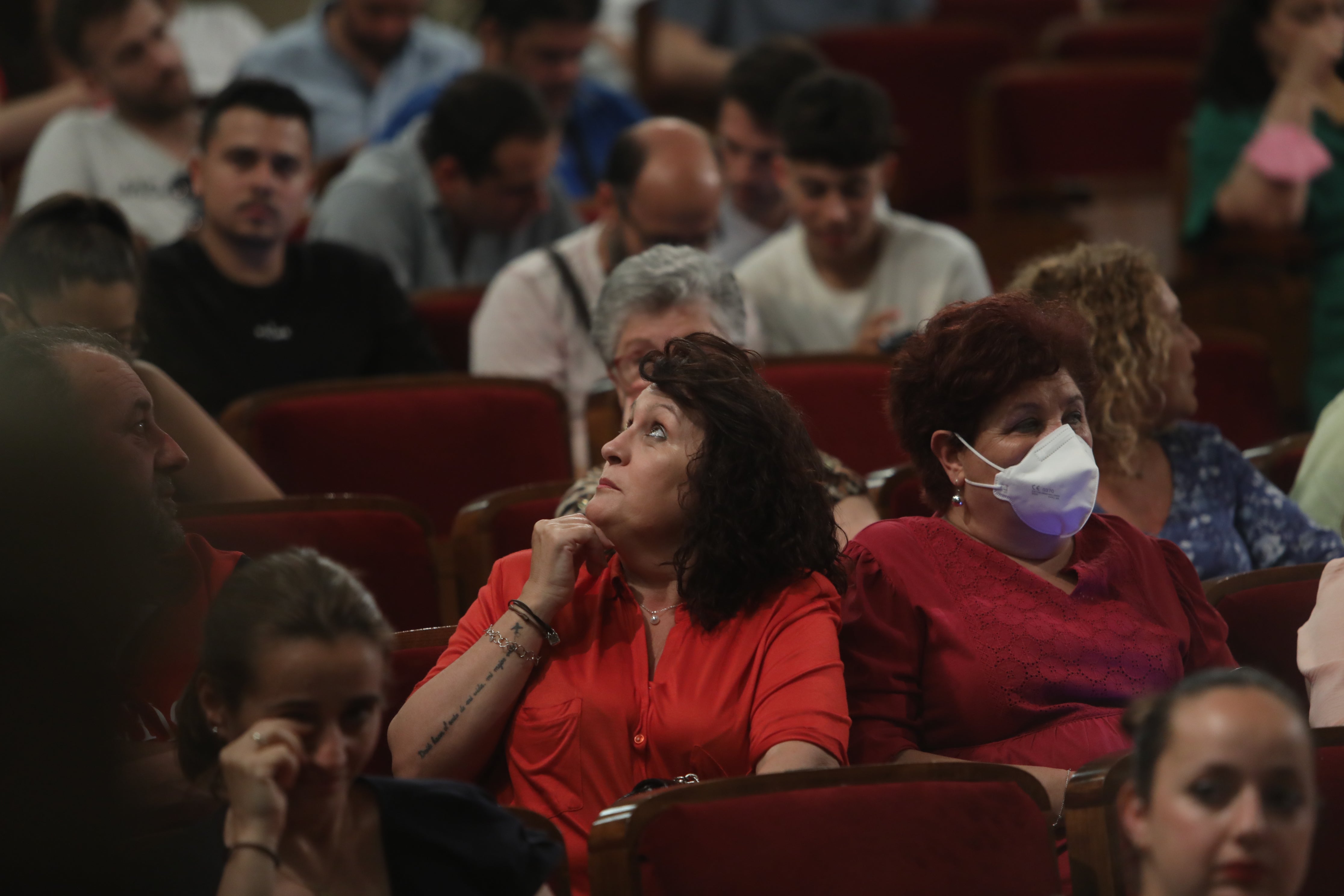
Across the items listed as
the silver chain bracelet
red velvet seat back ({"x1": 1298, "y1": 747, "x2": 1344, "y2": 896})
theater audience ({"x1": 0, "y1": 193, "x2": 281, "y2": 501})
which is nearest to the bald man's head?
theater audience ({"x1": 0, "y1": 193, "x2": 281, "y2": 501})

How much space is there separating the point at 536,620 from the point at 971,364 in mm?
571

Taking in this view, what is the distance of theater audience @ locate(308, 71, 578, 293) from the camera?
362 centimetres

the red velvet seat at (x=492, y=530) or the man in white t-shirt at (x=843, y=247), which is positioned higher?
the man in white t-shirt at (x=843, y=247)

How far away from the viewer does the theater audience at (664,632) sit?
1.67 metres

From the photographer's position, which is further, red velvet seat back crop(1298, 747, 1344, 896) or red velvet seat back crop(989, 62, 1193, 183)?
red velvet seat back crop(989, 62, 1193, 183)

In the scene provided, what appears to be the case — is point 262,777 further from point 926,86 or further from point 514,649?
point 926,86

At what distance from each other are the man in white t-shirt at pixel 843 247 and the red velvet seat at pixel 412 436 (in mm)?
721

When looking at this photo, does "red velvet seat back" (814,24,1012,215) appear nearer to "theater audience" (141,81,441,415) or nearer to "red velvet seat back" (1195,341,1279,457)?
"red velvet seat back" (1195,341,1279,457)

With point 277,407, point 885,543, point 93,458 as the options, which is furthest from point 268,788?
point 277,407

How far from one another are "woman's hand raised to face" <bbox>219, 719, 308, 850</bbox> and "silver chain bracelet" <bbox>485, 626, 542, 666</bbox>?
0.45m

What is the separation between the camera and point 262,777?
1223 mm

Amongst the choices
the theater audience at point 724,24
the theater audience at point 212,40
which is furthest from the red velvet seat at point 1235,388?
the theater audience at point 212,40

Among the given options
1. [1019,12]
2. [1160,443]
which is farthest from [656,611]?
[1019,12]

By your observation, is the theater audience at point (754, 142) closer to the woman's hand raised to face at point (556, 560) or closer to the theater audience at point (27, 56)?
the theater audience at point (27, 56)
